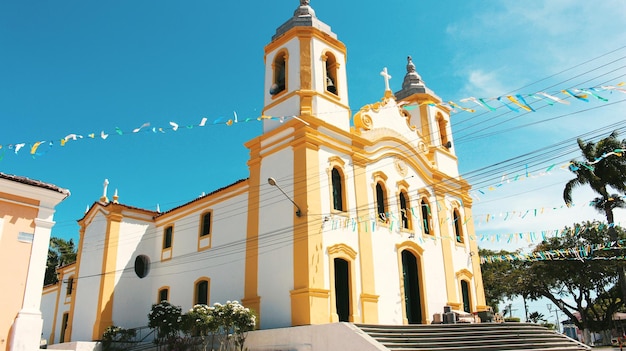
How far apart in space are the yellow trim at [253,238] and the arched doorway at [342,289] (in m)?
2.53

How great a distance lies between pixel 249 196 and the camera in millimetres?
18344

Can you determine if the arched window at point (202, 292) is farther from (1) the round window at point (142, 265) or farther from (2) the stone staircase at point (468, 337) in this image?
(2) the stone staircase at point (468, 337)

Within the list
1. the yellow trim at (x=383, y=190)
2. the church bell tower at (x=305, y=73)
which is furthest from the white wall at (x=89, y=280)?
the yellow trim at (x=383, y=190)

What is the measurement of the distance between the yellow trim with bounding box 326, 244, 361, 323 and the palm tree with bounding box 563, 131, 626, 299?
547 inches

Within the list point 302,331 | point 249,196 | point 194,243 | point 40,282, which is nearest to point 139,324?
point 194,243

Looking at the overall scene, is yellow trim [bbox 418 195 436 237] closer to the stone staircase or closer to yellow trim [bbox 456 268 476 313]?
yellow trim [bbox 456 268 476 313]

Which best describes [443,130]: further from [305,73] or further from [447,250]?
[305,73]

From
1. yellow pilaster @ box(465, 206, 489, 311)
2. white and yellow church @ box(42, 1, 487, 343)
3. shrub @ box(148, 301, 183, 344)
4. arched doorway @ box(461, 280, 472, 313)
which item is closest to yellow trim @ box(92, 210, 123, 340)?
white and yellow church @ box(42, 1, 487, 343)

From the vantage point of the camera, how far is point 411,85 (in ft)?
80.0

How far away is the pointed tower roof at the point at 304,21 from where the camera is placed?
19.3 meters

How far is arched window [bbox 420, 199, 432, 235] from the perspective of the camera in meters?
20.4

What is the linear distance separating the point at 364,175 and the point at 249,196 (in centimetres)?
427

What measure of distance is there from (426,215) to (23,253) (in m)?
15.0

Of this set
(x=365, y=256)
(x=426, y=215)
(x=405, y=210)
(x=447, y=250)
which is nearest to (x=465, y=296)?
(x=447, y=250)
